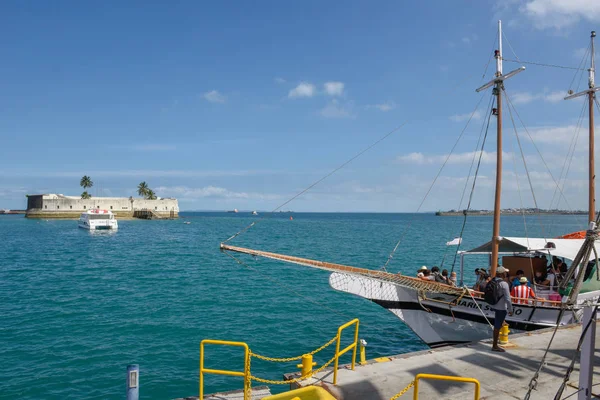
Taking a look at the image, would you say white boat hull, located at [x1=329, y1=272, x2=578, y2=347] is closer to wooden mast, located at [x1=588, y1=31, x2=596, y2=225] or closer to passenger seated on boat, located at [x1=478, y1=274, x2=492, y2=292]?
passenger seated on boat, located at [x1=478, y1=274, x2=492, y2=292]

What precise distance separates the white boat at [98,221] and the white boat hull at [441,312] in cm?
8312

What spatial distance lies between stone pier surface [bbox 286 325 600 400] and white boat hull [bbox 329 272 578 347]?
7.07 ft

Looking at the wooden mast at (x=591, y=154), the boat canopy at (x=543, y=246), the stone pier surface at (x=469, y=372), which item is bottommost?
the stone pier surface at (x=469, y=372)

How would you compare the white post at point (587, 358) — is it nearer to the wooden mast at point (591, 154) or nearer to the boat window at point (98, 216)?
the wooden mast at point (591, 154)

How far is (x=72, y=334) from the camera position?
57.8ft

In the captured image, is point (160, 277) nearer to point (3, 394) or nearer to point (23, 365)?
point (23, 365)

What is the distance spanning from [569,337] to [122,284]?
85.3ft

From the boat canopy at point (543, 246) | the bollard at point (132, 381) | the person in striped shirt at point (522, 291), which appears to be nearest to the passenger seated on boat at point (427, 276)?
the person in striped shirt at point (522, 291)

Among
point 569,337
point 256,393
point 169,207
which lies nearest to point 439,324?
point 569,337

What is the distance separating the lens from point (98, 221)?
3423 inches

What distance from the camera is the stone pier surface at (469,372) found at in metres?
8.48

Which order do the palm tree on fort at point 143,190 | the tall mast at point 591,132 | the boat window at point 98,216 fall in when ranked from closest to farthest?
the tall mast at point 591,132 → the boat window at point 98,216 → the palm tree on fort at point 143,190

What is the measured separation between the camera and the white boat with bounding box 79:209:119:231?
284 feet

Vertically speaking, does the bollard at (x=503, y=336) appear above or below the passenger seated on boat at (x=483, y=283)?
below
